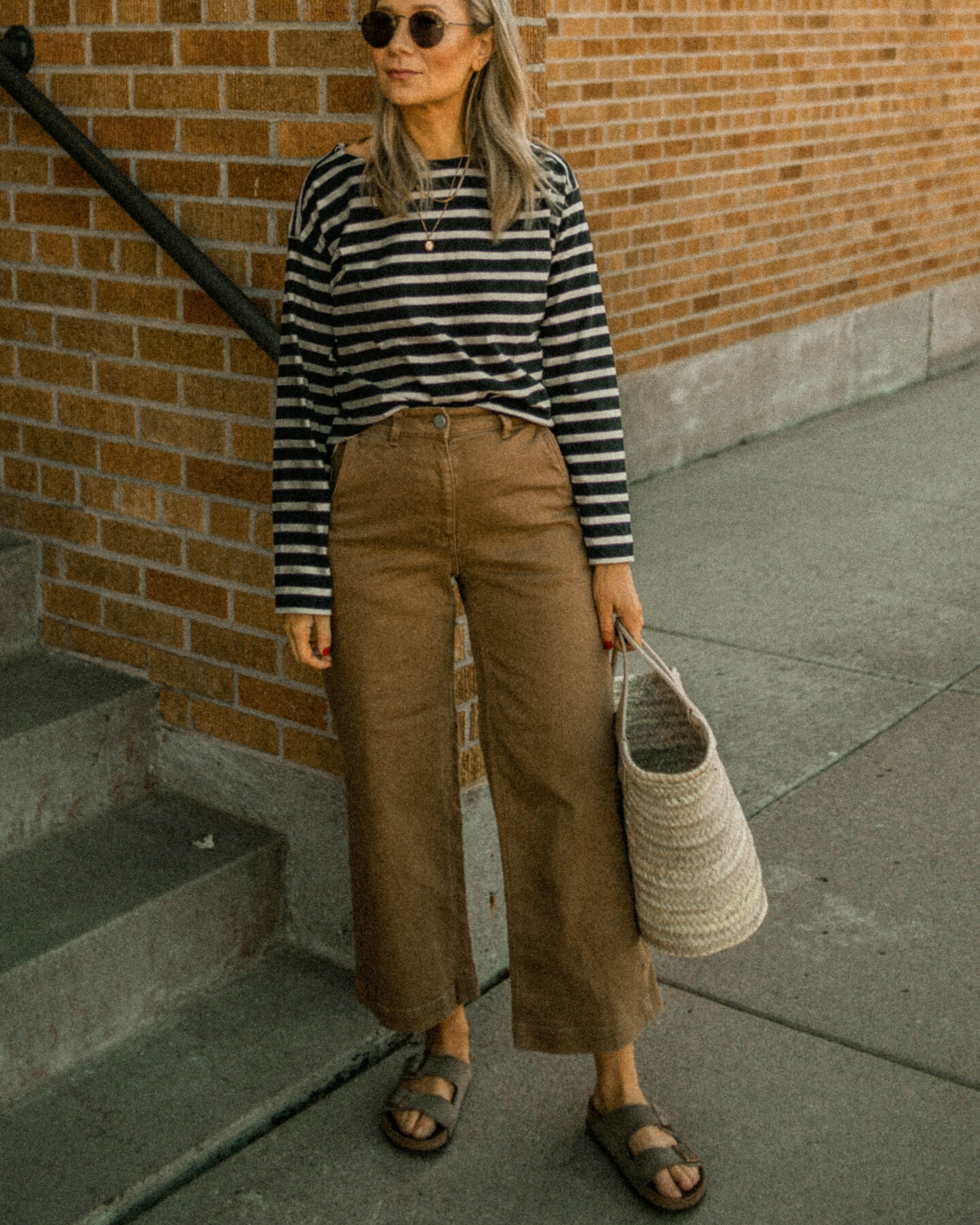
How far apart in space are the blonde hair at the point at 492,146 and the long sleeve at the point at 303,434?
176mm

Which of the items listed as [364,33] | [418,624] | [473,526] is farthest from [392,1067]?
[364,33]

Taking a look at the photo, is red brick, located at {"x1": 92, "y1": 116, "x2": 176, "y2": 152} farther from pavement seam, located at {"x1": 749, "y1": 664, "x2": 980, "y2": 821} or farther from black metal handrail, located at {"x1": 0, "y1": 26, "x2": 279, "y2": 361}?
pavement seam, located at {"x1": 749, "y1": 664, "x2": 980, "y2": 821}

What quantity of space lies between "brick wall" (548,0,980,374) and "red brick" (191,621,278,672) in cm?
346

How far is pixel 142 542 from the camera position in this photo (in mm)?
3486

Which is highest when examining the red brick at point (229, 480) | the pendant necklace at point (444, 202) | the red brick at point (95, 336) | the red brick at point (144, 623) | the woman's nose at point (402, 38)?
the woman's nose at point (402, 38)

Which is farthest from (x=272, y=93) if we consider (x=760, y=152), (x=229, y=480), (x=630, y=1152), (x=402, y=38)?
(x=760, y=152)

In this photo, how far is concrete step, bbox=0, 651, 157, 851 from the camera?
329 centimetres

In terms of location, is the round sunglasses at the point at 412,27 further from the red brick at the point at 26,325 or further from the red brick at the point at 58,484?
the red brick at the point at 58,484

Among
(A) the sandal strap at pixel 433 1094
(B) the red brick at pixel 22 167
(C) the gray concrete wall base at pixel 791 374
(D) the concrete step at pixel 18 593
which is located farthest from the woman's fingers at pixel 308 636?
(C) the gray concrete wall base at pixel 791 374

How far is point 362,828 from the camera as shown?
2.82 m

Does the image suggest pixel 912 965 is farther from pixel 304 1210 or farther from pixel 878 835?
pixel 304 1210

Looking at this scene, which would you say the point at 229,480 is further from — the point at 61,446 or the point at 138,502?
the point at 61,446

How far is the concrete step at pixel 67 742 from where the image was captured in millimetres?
3295

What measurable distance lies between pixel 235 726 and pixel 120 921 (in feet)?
1.77
